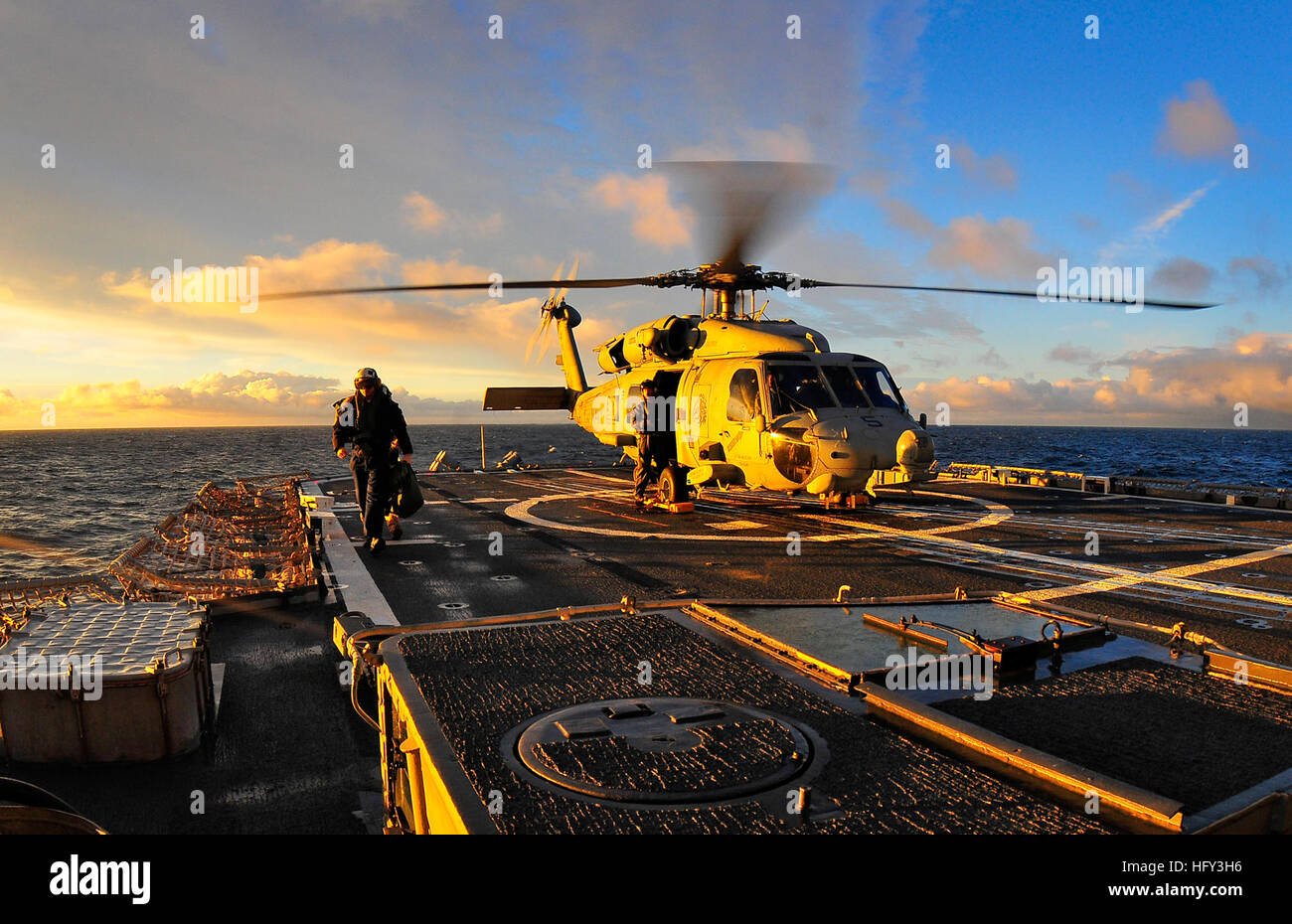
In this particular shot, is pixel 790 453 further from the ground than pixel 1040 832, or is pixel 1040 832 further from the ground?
pixel 790 453

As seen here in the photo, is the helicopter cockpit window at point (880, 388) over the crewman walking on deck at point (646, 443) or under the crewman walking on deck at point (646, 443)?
over

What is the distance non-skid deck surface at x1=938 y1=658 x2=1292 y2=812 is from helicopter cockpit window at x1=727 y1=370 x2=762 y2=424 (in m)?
12.2

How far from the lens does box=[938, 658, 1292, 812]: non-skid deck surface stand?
3061 mm

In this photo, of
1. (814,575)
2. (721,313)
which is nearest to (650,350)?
(721,313)

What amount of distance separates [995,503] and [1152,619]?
1222 cm

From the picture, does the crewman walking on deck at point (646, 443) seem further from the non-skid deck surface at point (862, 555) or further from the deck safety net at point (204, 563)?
the deck safety net at point (204, 563)

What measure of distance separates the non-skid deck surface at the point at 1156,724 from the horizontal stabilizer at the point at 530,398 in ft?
73.1

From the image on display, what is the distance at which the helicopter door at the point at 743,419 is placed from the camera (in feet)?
53.0

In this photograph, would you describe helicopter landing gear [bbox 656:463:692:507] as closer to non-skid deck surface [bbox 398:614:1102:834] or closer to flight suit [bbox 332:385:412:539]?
flight suit [bbox 332:385:412:539]

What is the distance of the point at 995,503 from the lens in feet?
66.3

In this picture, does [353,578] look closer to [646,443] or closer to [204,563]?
[204,563]

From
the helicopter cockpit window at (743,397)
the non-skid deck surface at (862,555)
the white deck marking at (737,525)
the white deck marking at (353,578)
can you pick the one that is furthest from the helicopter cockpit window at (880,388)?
the white deck marking at (353,578)

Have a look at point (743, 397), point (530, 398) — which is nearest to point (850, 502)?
point (743, 397)
